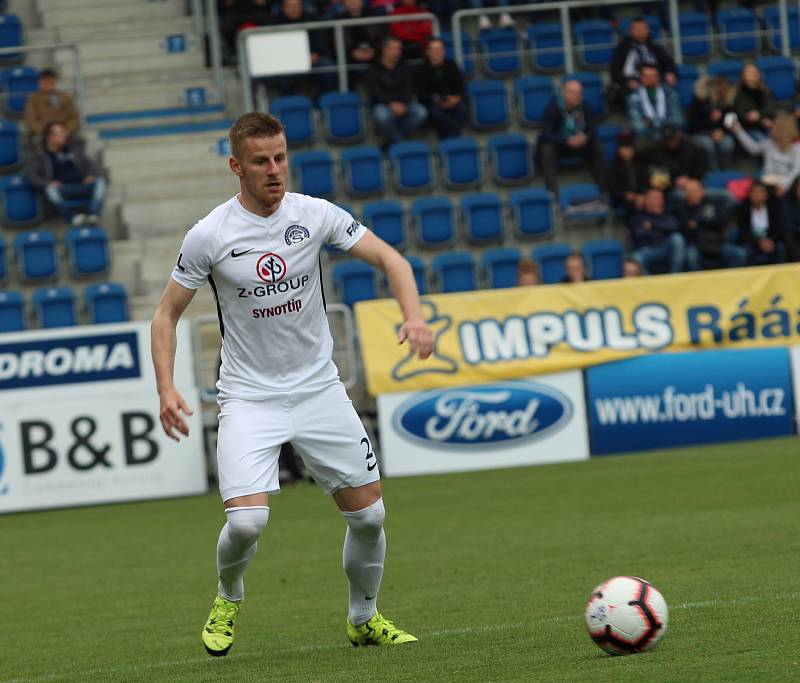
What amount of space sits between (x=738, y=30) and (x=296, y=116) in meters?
6.87

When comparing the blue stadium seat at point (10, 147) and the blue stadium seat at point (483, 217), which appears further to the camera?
the blue stadium seat at point (10, 147)

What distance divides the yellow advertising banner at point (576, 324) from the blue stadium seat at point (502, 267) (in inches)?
98.9

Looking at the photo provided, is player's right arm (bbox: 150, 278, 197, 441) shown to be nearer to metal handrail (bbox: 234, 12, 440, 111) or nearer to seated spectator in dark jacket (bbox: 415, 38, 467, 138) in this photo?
metal handrail (bbox: 234, 12, 440, 111)

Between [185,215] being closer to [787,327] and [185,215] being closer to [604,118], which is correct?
[604,118]

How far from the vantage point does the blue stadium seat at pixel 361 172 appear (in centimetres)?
2069

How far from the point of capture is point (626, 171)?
20.2m

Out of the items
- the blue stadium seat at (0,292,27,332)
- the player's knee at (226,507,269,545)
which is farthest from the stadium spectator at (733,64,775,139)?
the player's knee at (226,507,269,545)

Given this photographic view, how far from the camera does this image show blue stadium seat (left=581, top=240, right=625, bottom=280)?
19906mm

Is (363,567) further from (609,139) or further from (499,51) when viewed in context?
(499,51)

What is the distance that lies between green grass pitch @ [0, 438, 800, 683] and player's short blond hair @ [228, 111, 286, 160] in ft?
6.96

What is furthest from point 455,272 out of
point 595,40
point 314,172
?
point 595,40

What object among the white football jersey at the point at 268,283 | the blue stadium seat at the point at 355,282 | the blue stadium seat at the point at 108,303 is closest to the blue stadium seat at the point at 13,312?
the blue stadium seat at the point at 108,303

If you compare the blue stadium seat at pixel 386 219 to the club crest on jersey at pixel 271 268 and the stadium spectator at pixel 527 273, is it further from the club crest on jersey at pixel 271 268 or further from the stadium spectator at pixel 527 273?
the club crest on jersey at pixel 271 268

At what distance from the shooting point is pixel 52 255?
19625 mm
